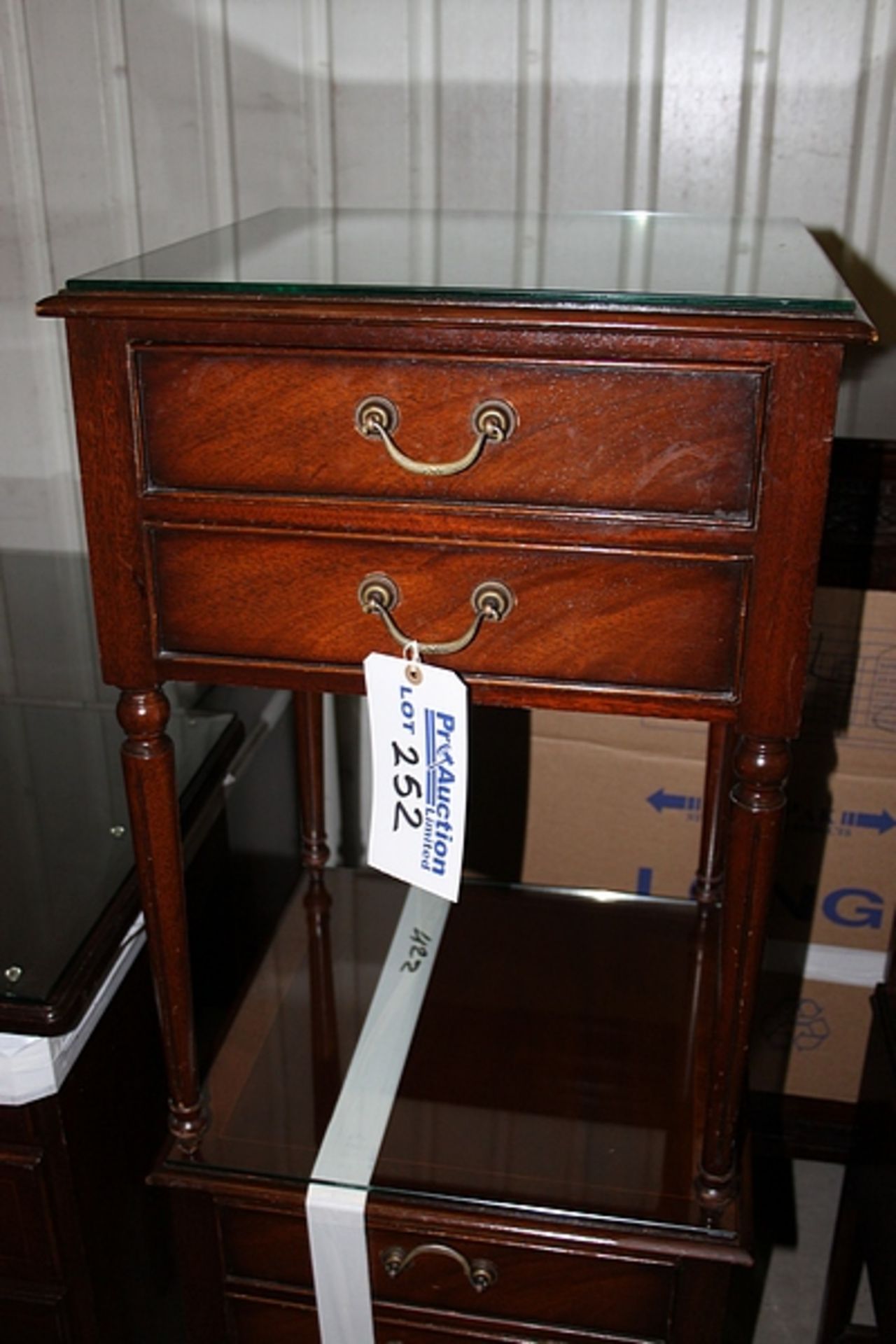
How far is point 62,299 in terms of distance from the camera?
0.69 meters

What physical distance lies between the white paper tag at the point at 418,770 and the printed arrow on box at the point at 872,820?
56cm

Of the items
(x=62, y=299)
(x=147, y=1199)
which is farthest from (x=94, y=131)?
(x=147, y=1199)

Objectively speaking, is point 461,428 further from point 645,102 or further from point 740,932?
point 645,102

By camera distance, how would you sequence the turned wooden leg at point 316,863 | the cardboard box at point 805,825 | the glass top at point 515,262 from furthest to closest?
the cardboard box at point 805,825 → the turned wooden leg at point 316,863 → the glass top at point 515,262

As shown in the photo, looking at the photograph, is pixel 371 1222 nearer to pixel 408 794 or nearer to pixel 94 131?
pixel 408 794

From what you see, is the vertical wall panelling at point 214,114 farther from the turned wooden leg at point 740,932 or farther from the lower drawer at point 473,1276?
the lower drawer at point 473,1276

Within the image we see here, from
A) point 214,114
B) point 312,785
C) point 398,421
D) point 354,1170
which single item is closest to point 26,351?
point 214,114

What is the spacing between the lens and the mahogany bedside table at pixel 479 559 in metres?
0.66

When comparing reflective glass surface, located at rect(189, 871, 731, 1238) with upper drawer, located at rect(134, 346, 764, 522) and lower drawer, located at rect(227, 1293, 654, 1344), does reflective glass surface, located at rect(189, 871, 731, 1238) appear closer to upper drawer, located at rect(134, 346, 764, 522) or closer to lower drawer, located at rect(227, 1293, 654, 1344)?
lower drawer, located at rect(227, 1293, 654, 1344)

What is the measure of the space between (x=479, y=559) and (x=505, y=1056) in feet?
1.57

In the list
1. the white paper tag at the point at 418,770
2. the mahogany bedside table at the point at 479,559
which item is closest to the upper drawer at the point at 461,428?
the mahogany bedside table at the point at 479,559

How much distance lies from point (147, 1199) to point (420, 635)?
587 millimetres

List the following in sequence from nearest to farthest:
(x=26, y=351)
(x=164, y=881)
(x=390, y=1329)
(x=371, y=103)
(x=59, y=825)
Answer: (x=164, y=881)
(x=390, y=1329)
(x=59, y=825)
(x=371, y=103)
(x=26, y=351)

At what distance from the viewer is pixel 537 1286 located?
909mm
